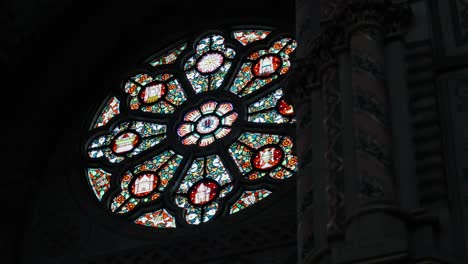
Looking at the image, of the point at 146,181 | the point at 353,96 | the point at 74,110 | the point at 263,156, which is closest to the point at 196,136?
the point at 146,181

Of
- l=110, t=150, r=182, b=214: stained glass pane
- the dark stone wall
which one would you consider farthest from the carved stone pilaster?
l=110, t=150, r=182, b=214: stained glass pane

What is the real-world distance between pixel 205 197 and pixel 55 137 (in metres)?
3.09

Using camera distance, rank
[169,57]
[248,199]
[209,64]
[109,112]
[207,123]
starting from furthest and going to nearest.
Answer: [169,57] < [109,112] < [209,64] < [207,123] < [248,199]

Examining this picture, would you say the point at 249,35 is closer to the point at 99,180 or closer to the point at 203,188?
the point at 203,188

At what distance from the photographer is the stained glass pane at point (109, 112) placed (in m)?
16.6

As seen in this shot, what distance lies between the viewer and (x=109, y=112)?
54.7ft

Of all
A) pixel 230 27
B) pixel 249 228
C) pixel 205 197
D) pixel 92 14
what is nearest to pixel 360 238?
pixel 249 228

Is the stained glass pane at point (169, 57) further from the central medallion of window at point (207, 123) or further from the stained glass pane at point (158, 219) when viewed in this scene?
the stained glass pane at point (158, 219)

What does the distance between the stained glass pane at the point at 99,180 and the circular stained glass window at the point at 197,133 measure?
0.02 metres

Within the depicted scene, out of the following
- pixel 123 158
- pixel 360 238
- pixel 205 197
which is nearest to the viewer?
pixel 360 238

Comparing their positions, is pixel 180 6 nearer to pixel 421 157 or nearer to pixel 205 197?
pixel 205 197

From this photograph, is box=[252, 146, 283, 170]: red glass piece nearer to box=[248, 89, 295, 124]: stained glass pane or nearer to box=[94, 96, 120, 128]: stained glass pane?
box=[248, 89, 295, 124]: stained glass pane

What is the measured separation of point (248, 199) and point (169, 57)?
11.7 ft

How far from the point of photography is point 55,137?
16.7m
